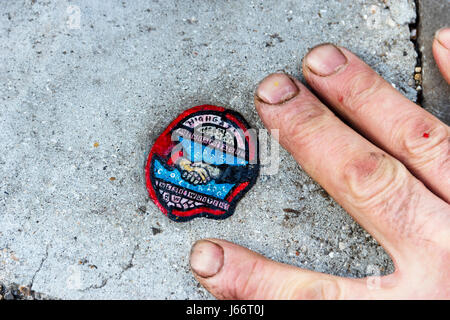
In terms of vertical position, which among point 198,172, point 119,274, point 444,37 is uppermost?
point 444,37

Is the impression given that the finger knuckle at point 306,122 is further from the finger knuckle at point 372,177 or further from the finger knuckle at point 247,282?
the finger knuckle at point 247,282

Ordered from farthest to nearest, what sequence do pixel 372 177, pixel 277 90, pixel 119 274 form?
pixel 119 274, pixel 277 90, pixel 372 177

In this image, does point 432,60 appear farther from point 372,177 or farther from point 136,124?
point 136,124

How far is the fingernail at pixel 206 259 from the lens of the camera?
5.43 feet

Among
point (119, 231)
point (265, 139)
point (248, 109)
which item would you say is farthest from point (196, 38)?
point (119, 231)

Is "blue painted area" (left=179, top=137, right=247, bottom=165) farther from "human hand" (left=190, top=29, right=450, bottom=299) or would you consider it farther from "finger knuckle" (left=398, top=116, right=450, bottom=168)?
"finger knuckle" (left=398, top=116, right=450, bottom=168)

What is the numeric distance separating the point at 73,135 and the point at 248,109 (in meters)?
0.79

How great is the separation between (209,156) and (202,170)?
0.22ft

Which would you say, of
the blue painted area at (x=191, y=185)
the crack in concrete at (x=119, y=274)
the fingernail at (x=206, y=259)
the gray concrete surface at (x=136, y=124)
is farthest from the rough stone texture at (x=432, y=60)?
the crack in concrete at (x=119, y=274)

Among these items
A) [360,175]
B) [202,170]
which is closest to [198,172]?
[202,170]

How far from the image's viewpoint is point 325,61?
1.73 metres

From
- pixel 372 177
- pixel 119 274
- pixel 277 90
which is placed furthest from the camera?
pixel 119 274

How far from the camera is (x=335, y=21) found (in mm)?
1981
